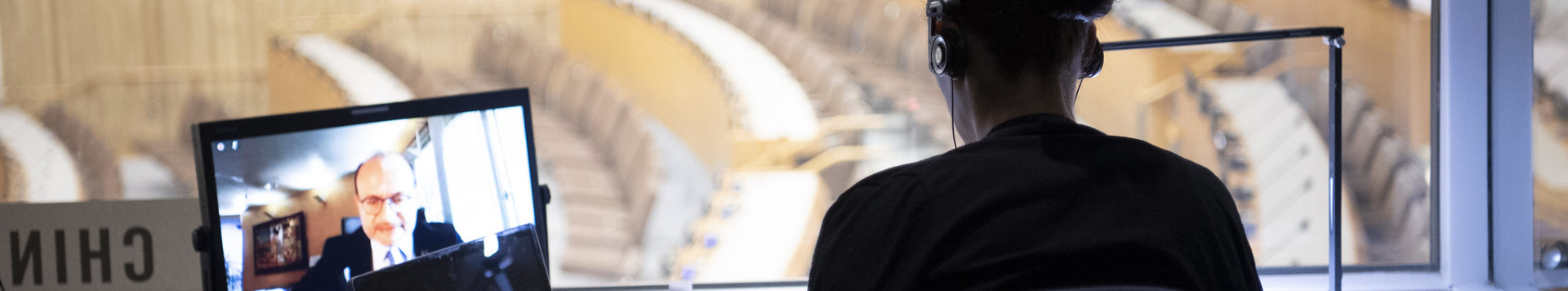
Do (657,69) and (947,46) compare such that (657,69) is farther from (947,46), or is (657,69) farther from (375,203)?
(947,46)

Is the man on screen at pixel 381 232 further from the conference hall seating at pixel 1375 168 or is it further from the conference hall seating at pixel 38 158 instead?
the conference hall seating at pixel 1375 168

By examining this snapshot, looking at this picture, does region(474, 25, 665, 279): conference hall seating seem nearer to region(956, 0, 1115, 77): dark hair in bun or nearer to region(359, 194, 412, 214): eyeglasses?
region(359, 194, 412, 214): eyeglasses

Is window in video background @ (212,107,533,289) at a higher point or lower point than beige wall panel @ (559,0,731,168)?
lower

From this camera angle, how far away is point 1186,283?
57 cm

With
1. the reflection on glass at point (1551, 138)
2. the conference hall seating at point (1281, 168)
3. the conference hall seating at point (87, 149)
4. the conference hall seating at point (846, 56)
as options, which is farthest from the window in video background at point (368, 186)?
the reflection on glass at point (1551, 138)

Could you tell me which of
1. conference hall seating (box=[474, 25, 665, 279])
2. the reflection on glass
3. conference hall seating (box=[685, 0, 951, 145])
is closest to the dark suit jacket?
conference hall seating (box=[474, 25, 665, 279])

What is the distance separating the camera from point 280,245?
39.6 inches

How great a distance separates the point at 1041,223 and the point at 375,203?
2.70 ft

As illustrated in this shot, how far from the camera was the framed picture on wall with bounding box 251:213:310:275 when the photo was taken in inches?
39.0

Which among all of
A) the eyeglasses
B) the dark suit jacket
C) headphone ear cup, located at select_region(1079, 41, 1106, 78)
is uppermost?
headphone ear cup, located at select_region(1079, 41, 1106, 78)

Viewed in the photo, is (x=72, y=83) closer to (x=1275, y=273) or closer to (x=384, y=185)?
(x=384, y=185)

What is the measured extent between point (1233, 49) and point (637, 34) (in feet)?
3.74

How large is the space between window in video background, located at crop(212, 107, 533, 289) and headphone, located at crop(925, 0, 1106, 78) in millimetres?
608

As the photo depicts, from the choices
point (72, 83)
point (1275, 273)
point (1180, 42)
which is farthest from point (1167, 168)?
point (72, 83)
